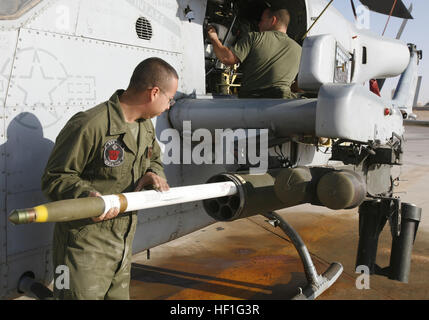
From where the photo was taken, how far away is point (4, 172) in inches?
79.7

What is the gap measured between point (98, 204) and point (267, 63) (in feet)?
6.71

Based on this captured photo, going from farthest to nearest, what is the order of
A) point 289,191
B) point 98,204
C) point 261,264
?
1. point 261,264
2. point 289,191
3. point 98,204

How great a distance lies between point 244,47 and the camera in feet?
10.3

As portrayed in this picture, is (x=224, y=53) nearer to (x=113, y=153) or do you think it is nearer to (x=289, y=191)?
(x=289, y=191)

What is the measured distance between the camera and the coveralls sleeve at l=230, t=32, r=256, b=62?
310cm

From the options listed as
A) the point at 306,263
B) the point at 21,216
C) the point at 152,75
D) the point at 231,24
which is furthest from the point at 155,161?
the point at 306,263

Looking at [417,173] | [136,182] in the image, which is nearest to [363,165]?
[136,182]

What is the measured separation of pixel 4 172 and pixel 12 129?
0.71 ft

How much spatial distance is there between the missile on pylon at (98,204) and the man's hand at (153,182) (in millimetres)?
39

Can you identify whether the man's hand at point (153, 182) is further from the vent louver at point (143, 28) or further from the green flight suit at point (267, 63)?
the green flight suit at point (267, 63)

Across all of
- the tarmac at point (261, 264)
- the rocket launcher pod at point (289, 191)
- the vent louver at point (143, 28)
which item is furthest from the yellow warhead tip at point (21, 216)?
the tarmac at point (261, 264)

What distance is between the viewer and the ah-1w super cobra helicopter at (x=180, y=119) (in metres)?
2.09

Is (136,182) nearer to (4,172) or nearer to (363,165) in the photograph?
(4,172)

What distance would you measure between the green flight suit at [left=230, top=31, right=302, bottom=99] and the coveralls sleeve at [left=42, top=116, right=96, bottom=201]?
1.58 metres
